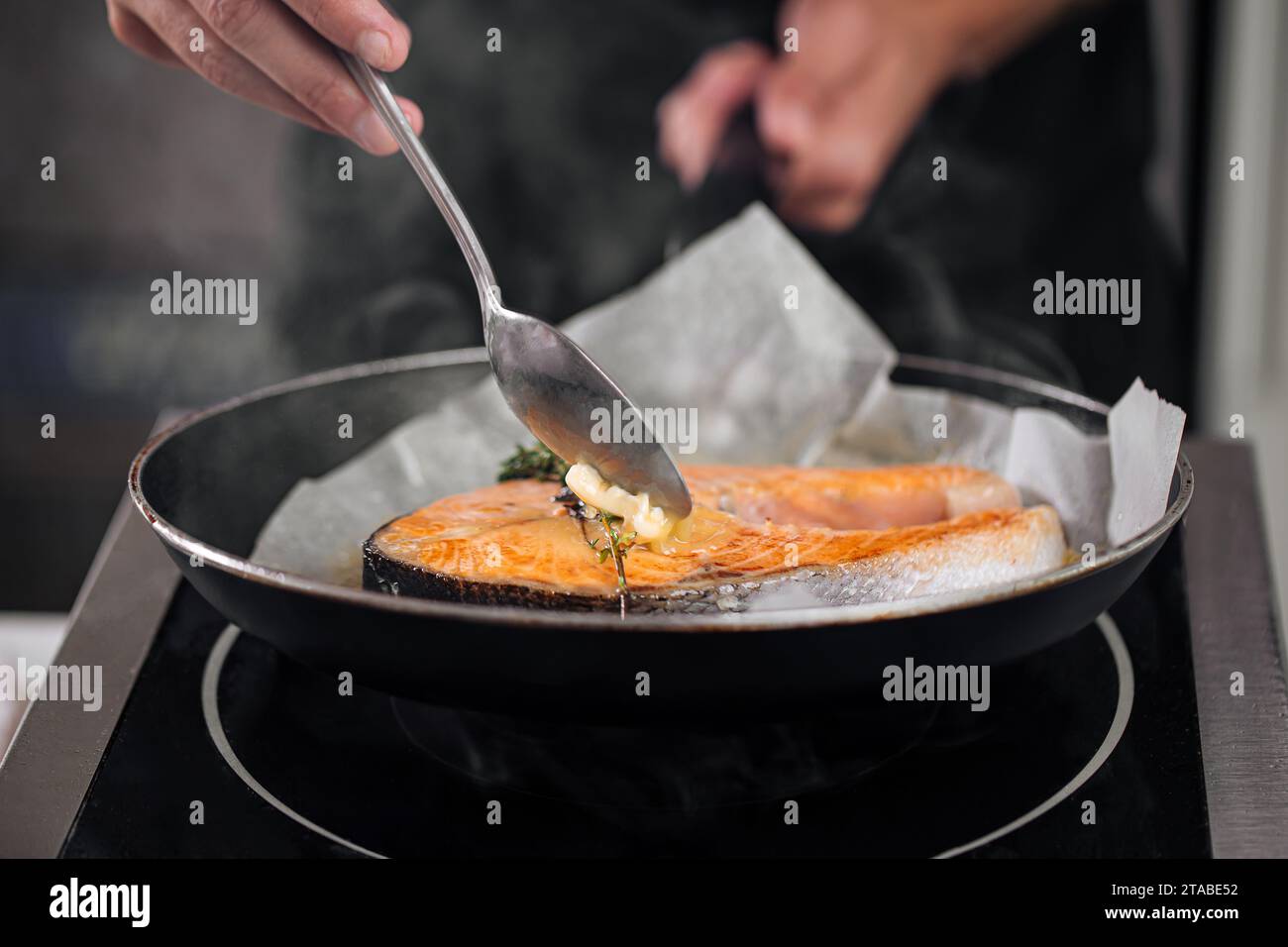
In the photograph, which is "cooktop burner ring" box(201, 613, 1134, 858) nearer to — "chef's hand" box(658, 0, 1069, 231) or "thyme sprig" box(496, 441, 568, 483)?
"thyme sprig" box(496, 441, 568, 483)

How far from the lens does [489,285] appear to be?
3.67 feet

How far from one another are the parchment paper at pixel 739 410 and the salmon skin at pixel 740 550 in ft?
0.36

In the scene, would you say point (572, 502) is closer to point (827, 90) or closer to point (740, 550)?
point (740, 550)

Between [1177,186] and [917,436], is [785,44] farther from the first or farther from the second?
[917,436]

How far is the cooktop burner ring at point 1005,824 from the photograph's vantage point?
80 centimetres

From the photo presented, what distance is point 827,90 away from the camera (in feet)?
7.64

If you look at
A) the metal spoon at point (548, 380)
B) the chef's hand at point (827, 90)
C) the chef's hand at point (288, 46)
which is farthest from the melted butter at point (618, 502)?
the chef's hand at point (827, 90)

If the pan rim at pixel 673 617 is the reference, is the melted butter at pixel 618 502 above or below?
above

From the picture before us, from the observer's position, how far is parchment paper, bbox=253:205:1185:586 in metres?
1.24

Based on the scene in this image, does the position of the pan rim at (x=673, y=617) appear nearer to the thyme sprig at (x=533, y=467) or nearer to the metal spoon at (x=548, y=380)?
the metal spoon at (x=548, y=380)

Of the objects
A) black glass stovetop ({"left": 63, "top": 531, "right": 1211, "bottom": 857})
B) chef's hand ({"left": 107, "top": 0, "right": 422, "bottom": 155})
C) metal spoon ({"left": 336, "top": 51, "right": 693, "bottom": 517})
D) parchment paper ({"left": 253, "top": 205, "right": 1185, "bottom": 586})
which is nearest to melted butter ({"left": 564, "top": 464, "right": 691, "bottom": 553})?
metal spoon ({"left": 336, "top": 51, "right": 693, "bottom": 517})

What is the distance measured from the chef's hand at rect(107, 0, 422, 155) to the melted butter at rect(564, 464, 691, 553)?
400 millimetres

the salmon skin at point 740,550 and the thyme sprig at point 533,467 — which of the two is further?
the thyme sprig at point 533,467
